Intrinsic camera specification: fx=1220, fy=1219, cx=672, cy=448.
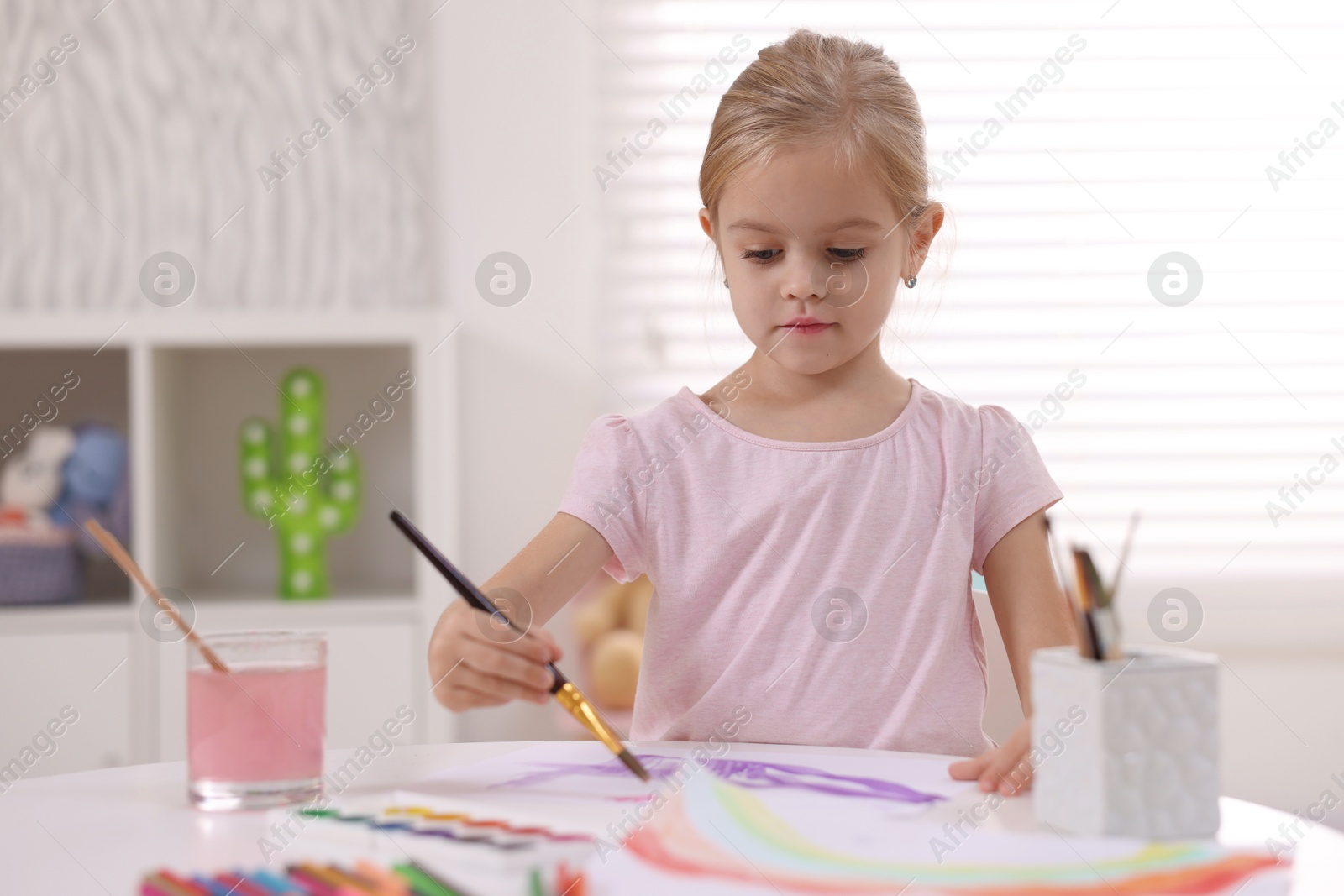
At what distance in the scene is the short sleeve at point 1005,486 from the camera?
1025 millimetres

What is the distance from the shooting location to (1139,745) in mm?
547

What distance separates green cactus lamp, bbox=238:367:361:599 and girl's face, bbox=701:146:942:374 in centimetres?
98

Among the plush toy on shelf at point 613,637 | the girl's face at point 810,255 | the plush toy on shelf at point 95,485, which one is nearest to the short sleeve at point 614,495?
the girl's face at point 810,255

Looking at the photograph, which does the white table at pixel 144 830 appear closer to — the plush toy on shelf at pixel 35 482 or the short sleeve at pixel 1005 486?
the short sleeve at pixel 1005 486

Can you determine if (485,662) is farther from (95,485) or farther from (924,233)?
(95,485)

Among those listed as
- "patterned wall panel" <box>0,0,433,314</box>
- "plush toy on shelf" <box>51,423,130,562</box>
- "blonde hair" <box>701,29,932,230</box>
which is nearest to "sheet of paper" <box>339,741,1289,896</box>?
"blonde hair" <box>701,29,932,230</box>

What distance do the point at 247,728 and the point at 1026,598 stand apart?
0.62m

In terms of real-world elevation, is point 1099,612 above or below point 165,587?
above

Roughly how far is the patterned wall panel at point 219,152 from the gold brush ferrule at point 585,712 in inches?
55.5

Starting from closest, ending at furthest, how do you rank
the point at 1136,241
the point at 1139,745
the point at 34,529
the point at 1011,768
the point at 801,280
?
1. the point at 1139,745
2. the point at 1011,768
3. the point at 801,280
4. the point at 34,529
5. the point at 1136,241

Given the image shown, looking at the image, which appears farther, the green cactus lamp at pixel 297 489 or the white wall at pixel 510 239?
the white wall at pixel 510 239

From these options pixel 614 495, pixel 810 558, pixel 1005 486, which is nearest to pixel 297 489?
pixel 614 495

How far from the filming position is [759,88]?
1062 millimetres

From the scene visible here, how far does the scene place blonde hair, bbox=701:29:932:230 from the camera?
101cm
